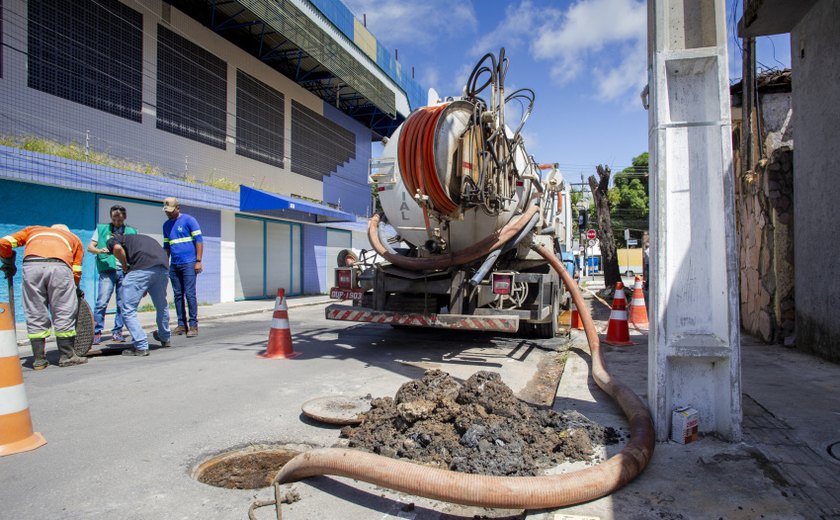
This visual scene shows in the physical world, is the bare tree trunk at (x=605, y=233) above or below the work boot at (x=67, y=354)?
→ above

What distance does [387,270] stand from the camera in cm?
639

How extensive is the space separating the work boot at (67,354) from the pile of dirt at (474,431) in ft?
12.7

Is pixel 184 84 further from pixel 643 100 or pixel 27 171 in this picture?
pixel 643 100

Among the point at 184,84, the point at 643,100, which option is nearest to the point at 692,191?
the point at 643,100

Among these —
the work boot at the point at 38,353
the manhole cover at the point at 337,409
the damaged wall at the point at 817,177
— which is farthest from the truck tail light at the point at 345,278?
the damaged wall at the point at 817,177

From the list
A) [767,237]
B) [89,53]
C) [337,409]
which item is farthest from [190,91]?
[767,237]

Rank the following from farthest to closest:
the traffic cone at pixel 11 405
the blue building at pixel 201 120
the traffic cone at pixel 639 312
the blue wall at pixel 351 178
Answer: the blue wall at pixel 351 178 → the blue building at pixel 201 120 → the traffic cone at pixel 639 312 → the traffic cone at pixel 11 405

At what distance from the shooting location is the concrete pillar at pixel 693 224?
10.8ft

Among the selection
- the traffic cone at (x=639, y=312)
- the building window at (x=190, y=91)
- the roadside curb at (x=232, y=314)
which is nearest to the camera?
the roadside curb at (x=232, y=314)

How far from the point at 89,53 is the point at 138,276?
322 inches

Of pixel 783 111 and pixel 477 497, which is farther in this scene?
pixel 783 111

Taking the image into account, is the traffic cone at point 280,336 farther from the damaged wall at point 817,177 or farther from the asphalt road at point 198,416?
the damaged wall at point 817,177

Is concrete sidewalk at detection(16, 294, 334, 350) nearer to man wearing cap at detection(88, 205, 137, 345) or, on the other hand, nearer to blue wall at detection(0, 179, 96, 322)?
man wearing cap at detection(88, 205, 137, 345)

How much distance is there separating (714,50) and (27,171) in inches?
392
